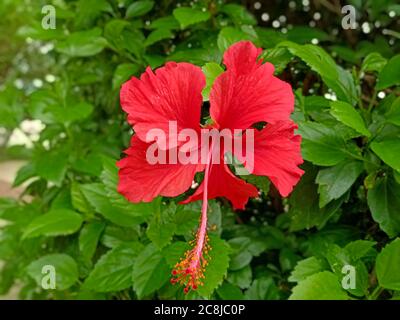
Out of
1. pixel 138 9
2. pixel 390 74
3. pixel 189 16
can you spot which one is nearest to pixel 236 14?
pixel 189 16

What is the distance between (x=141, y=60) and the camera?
1050 mm

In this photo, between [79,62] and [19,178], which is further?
[79,62]

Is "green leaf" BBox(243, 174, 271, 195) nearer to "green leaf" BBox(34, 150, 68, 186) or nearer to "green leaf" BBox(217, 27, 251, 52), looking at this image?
"green leaf" BBox(217, 27, 251, 52)

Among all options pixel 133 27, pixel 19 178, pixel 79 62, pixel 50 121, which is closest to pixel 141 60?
pixel 133 27

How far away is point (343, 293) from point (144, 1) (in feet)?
2.19

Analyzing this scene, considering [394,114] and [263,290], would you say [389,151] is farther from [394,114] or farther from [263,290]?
[263,290]

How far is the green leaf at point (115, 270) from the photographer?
2.91 ft

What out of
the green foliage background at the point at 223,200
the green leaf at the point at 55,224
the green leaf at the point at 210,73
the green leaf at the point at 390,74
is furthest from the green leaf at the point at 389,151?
the green leaf at the point at 55,224

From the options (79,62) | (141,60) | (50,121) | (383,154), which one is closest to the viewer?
(383,154)

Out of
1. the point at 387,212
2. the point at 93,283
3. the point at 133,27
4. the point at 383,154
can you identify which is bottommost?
the point at 93,283

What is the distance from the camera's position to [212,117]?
57 centimetres

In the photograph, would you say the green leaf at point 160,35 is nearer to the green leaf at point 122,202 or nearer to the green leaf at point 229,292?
the green leaf at point 122,202

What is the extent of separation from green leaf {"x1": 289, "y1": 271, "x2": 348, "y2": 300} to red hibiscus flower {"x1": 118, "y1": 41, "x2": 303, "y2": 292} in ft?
0.61
